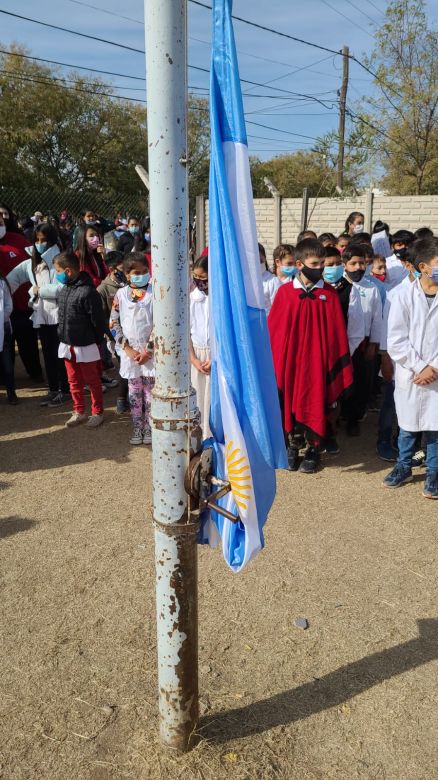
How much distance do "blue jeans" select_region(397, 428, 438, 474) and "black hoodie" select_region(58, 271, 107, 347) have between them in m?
3.17

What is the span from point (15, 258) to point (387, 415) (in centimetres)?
504

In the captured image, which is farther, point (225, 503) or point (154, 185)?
point (225, 503)

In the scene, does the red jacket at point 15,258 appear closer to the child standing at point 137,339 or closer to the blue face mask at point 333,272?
the child standing at point 137,339

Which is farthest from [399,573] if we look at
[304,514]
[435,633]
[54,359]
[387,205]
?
[387,205]

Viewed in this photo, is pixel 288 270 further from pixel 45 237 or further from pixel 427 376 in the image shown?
pixel 45 237

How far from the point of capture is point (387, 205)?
41.4 feet

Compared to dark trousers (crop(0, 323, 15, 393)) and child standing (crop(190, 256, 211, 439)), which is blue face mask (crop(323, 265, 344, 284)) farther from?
dark trousers (crop(0, 323, 15, 393))

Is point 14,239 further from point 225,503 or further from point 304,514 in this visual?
point 225,503

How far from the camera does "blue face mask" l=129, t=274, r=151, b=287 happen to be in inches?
217

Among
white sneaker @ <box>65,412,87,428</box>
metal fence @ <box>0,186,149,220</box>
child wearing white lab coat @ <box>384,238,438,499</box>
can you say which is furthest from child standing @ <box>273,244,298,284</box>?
metal fence @ <box>0,186,149,220</box>

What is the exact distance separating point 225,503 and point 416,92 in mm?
16561

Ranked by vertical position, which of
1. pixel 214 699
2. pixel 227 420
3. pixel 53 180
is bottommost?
pixel 214 699

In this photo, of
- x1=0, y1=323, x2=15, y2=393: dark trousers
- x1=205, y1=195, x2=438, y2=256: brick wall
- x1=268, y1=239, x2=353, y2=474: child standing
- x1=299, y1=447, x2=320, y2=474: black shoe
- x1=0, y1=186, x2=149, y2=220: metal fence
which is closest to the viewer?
x1=268, y1=239, x2=353, y2=474: child standing

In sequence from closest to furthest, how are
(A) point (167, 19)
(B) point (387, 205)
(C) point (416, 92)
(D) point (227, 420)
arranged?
(A) point (167, 19) < (D) point (227, 420) < (B) point (387, 205) < (C) point (416, 92)
